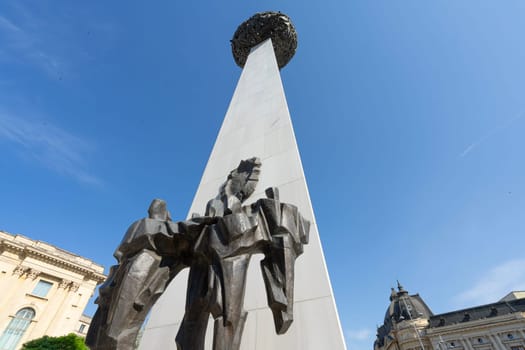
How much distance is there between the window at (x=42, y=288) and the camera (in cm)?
2567

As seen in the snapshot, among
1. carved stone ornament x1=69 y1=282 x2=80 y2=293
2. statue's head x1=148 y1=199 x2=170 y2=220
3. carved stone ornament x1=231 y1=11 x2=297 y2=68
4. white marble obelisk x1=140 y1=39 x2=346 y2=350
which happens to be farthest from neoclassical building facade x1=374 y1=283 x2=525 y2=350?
statue's head x1=148 y1=199 x2=170 y2=220

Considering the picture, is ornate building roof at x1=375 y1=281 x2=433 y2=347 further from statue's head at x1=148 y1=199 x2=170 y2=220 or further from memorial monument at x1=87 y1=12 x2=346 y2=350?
statue's head at x1=148 y1=199 x2=170 y2=220

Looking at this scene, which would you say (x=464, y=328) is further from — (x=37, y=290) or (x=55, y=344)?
(x=37, y=290)

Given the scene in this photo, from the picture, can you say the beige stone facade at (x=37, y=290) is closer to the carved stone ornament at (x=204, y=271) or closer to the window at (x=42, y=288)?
the window at (x=42, y=288)

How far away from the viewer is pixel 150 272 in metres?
2.03

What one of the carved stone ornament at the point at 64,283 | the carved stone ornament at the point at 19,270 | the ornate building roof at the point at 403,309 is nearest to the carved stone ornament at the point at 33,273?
the carved stone ornament at the point at 19,270

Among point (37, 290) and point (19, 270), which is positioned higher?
point (19, 270)

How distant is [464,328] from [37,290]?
A: 197ft

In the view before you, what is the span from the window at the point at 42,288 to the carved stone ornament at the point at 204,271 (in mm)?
34707

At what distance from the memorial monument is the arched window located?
102 feet

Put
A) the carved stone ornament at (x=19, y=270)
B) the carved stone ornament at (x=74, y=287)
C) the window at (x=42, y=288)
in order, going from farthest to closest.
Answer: the carved stone ornament at (x=74, y=287), the window at (x=42, y=288), the carved stone ornament at (x=19, y=270)

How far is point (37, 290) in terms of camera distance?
25828 mm

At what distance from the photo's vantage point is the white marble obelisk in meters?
3.28

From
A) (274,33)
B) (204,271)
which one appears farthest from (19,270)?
(204,271)
